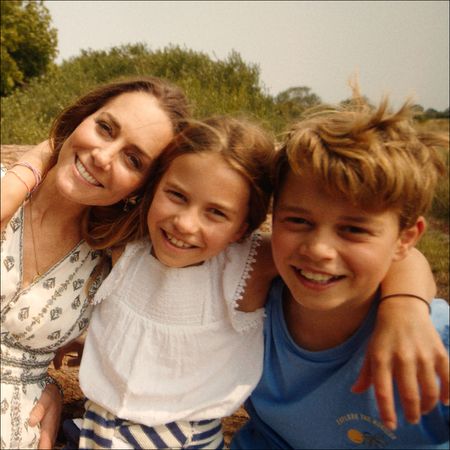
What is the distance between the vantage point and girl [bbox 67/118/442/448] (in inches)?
60.5

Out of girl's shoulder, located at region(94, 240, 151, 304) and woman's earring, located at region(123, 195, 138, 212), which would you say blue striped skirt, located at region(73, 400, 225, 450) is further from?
woman's earring, located at region(123, 195, 138, 212)

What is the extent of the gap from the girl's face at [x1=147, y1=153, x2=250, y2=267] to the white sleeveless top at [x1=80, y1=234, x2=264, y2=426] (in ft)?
0.40

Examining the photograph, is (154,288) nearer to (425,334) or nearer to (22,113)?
(425,334)

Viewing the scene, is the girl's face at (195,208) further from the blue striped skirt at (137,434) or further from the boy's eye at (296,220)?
the blue striped skirt at (137,434)

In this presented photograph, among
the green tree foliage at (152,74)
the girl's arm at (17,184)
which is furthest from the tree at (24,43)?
the girl's arm at (17,184)

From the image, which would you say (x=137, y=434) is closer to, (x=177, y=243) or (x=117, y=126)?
(x=177, y=243)

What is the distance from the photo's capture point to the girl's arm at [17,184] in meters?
1.55

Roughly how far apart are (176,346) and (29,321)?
516 mm

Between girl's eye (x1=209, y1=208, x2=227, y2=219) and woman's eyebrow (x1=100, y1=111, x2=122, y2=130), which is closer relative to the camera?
girl's eye (x1=209, y1=208, x2=227, y2=219)

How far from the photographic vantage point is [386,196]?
1287 millimetres

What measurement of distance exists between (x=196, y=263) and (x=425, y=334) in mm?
778

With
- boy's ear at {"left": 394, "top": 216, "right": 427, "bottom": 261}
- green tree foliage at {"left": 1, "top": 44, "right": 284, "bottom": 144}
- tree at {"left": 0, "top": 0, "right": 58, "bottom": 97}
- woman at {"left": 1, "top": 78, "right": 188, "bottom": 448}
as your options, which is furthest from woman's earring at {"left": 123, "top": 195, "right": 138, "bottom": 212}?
tree at {"left": 0, "top": 0, "right": 58, "bottom": 97}

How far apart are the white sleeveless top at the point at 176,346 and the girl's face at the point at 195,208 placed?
4.8 inches

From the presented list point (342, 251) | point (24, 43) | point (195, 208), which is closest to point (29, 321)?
point (195, 208)
